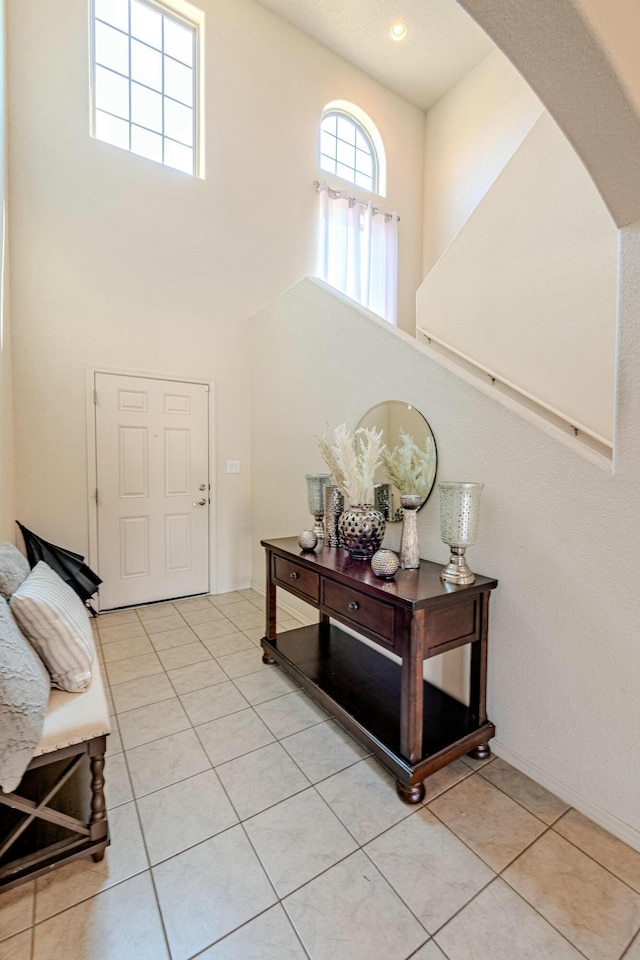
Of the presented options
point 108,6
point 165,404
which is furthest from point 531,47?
point 108,6

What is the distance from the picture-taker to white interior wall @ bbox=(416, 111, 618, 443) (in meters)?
2.35

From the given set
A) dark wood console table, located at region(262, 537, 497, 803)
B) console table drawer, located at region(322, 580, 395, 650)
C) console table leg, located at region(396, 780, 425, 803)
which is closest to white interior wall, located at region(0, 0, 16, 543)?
dark wood console table, located at region(262, 537, 497, 803)

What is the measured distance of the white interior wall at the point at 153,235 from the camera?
3182 millimetres

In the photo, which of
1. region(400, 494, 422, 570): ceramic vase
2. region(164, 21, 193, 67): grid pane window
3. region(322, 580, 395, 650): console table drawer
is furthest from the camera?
region(164, 21, 193, 67): grid pane window

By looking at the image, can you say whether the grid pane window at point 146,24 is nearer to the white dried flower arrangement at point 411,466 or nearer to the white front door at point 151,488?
the white front door at point 151,488

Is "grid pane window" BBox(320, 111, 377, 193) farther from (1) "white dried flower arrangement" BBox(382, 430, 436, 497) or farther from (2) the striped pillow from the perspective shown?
(2) the striped pillow

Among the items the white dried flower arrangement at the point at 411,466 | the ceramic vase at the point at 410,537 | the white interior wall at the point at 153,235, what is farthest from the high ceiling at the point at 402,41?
the ceramic vase at the point at 410,537

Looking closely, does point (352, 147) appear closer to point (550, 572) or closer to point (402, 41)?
point (402, 41)

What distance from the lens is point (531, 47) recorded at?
0.98 m

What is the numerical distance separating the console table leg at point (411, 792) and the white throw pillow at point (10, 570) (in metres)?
1.68

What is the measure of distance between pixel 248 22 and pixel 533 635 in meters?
5.77

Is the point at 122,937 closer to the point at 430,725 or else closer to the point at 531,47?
the point at 430,725

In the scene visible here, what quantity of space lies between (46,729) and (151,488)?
103 inches

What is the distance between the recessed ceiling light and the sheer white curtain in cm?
147
